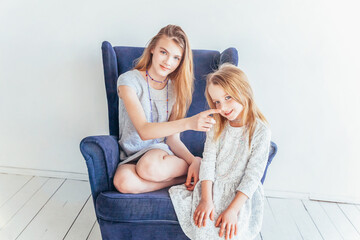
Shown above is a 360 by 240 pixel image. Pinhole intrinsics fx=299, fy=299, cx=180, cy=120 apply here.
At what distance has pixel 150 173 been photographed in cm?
A: 125

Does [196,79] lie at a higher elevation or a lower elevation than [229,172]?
higher

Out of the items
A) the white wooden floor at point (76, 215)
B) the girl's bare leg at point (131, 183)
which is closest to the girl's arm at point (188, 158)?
the girl's bare leg at point (131, 183)

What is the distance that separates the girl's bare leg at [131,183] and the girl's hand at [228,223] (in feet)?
1.01

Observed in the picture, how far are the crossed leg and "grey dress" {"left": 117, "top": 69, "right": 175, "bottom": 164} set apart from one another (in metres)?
0.08

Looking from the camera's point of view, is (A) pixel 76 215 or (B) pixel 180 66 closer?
(B) pixel 180 66

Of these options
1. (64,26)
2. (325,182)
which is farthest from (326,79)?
(64,26)

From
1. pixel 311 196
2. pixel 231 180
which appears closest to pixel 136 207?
pixel 231 180

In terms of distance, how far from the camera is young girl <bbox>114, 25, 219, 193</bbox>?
49.3 inches

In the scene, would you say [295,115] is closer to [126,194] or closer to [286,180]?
[286,180]

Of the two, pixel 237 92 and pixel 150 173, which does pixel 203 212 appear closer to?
pixel 150 173

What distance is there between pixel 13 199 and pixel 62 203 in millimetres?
290

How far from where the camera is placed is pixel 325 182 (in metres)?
1.86

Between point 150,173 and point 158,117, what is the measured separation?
323 mm

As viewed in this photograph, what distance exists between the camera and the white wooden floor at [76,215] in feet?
4.93
